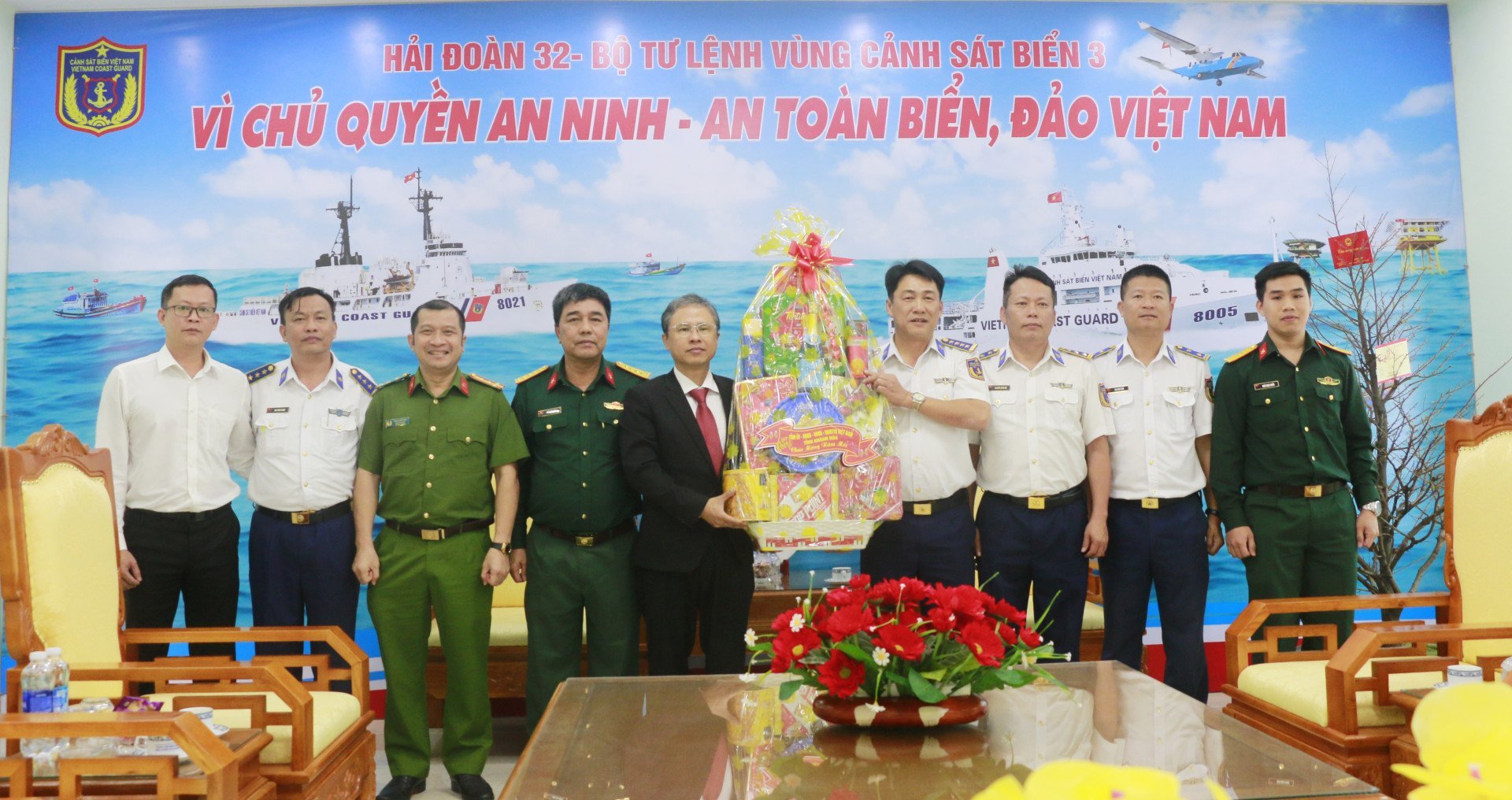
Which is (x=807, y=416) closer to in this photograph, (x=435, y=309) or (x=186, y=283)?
(x=435, y=309)

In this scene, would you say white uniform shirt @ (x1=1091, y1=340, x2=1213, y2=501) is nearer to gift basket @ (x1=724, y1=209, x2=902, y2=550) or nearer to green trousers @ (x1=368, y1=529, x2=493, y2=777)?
gift basket @ (x1=724, y1=209, x2=902, y2=550)

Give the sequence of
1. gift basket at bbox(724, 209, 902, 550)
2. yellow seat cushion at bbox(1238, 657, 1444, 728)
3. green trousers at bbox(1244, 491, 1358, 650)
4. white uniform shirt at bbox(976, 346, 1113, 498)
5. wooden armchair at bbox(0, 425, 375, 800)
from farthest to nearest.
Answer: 1. white uniform shirt at bbox(976, 346, 1113, 498)
2. green trousers at bbox(1244, 491, 1358, 650)
3. gift basket at bbox(724, 209, 902, 550)
4. yellow seat cushion at bbox(1238, 657, 1444, 728)
5. wooden armchair at bbox(0, 425, 375, 800)

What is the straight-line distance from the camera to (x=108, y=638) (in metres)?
2.59

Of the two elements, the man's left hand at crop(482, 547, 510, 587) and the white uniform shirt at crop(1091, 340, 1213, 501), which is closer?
the man's left hand at crop(482, 547, 510, 587)

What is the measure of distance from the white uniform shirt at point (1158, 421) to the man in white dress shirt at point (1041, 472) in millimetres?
88

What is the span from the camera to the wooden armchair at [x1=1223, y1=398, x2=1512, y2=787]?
2.42 m

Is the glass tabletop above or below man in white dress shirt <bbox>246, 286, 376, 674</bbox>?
below

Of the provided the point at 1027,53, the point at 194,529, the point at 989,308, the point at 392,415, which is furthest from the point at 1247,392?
the point at 194,529

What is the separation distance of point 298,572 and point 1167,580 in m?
2.79

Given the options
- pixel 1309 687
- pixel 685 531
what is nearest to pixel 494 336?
pixel 685 531

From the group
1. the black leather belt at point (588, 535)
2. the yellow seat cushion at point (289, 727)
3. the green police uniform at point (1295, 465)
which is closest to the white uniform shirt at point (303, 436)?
the black leather belt at point (588, 535)

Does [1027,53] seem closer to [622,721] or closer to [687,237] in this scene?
[687,237]

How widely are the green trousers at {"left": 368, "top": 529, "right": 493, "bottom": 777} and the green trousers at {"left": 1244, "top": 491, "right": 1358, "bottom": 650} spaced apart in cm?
248

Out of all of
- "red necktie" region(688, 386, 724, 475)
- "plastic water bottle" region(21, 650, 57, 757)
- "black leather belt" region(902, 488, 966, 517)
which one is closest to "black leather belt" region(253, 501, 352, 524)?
"red necktie" region(688, 386, 724, 475)
